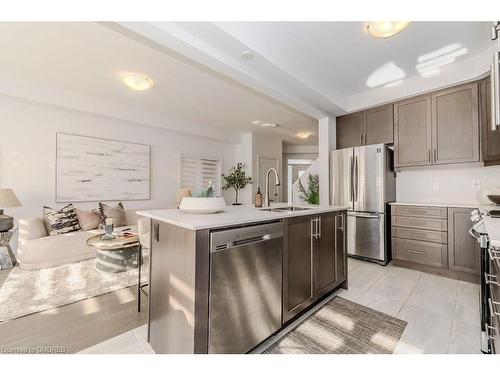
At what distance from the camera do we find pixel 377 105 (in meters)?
3.56

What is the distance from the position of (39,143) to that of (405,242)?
5.68 m

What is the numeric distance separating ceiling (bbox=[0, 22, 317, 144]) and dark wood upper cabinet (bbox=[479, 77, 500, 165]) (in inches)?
99.5

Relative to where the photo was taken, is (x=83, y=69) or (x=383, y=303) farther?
(x=83, y=69)

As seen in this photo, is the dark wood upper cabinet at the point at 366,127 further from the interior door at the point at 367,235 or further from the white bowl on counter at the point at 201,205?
the white bowl on counter at the point at 201,205

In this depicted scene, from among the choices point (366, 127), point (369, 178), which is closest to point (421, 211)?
point (369, 178)

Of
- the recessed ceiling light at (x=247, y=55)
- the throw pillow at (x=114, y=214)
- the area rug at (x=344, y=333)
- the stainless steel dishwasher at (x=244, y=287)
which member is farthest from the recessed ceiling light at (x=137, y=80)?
the area rug at (x=344, y=333)

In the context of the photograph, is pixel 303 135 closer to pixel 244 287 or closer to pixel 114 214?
pixel 114 214

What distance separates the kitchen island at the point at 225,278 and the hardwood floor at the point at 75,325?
44 centimetres

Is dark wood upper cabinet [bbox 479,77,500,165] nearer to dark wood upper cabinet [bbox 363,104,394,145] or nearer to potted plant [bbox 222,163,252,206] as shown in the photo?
dark wood upper cabinet [bbox 363,104,394,145]

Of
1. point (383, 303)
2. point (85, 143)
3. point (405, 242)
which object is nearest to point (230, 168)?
point (85, 143)

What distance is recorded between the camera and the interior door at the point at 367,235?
3.21m

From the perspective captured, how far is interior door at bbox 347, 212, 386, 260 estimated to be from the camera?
10.5ft

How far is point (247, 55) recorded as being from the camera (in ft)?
7.48
